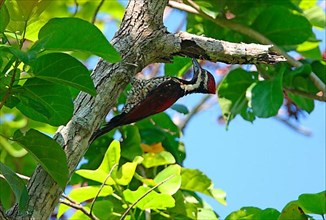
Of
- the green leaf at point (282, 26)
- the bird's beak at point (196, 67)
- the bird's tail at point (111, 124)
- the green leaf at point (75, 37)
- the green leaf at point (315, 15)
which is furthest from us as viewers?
the green leaf at point (315, 15)

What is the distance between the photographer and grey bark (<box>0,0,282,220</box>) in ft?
3.82

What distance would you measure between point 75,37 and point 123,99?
0.93 m

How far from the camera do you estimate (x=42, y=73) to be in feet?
3.37

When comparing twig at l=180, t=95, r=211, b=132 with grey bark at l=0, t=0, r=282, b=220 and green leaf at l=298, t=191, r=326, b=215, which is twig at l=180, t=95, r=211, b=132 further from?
grey bark at l=0, t=0, r=282, b=220

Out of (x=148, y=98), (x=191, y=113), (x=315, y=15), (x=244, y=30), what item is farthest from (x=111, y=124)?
(x=191, y=113)

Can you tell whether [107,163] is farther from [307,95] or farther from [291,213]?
[307,95]

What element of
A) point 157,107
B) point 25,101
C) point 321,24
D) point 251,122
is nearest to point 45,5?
point 25,101

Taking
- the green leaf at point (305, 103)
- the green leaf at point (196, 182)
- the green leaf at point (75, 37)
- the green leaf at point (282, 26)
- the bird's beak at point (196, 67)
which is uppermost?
the green leaf at point (75, 37)

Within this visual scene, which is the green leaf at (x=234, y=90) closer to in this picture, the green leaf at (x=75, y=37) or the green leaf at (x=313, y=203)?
the green leaf at (x=313, y=203)

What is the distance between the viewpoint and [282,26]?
1966mm

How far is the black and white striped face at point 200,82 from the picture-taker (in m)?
1.51

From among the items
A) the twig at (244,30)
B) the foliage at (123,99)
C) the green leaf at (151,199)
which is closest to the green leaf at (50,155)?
the foliage at (123,99)

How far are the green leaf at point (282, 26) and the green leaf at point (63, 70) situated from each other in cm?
103

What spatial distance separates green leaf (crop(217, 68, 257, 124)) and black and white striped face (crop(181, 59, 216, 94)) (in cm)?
47
